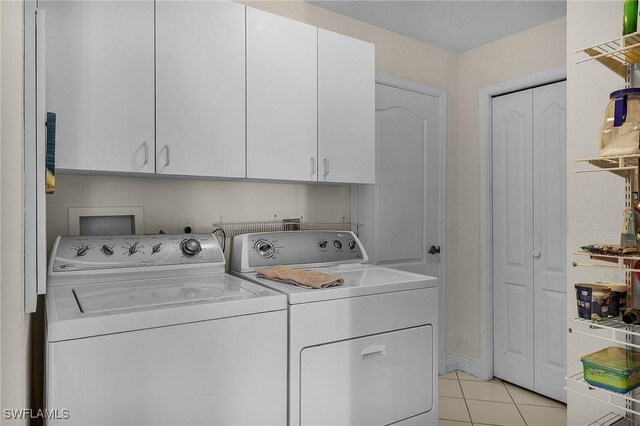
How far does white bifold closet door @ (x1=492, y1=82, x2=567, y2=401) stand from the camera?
2.80 metres

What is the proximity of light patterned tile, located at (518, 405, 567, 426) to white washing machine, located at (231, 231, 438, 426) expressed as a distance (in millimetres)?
937

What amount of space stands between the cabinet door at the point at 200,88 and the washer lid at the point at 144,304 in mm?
497

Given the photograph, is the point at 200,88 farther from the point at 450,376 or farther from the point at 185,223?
the point at 450,376

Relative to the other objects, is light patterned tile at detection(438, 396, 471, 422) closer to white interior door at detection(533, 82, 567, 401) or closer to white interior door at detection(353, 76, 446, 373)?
white interior door at detection(353, 76, 446, 373)

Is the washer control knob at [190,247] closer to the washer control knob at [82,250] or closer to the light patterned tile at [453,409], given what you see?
the washer control knob at [82,250]

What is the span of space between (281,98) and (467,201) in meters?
1.82

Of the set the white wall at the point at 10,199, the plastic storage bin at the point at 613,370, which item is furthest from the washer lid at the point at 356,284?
the white wall at the point at 10,199

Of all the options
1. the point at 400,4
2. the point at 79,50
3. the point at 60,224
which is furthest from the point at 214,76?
the point at 400,4

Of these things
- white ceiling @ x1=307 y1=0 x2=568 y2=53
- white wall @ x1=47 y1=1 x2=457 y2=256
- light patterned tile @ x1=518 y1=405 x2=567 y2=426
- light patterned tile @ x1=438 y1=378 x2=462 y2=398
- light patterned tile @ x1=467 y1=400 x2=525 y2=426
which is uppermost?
white ceiling @ x1=307 y1=0 x2=568 y2=53

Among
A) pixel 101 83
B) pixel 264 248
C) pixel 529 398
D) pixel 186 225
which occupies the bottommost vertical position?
pixel 529 398

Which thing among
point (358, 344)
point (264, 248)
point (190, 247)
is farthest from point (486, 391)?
point (190, 247)

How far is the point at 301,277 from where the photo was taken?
181 cm

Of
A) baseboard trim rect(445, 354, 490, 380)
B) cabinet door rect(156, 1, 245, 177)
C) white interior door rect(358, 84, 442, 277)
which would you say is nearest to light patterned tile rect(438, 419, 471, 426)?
baseboard trim rect(445, 354, 490, 380)

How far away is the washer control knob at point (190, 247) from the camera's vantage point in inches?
77.9
